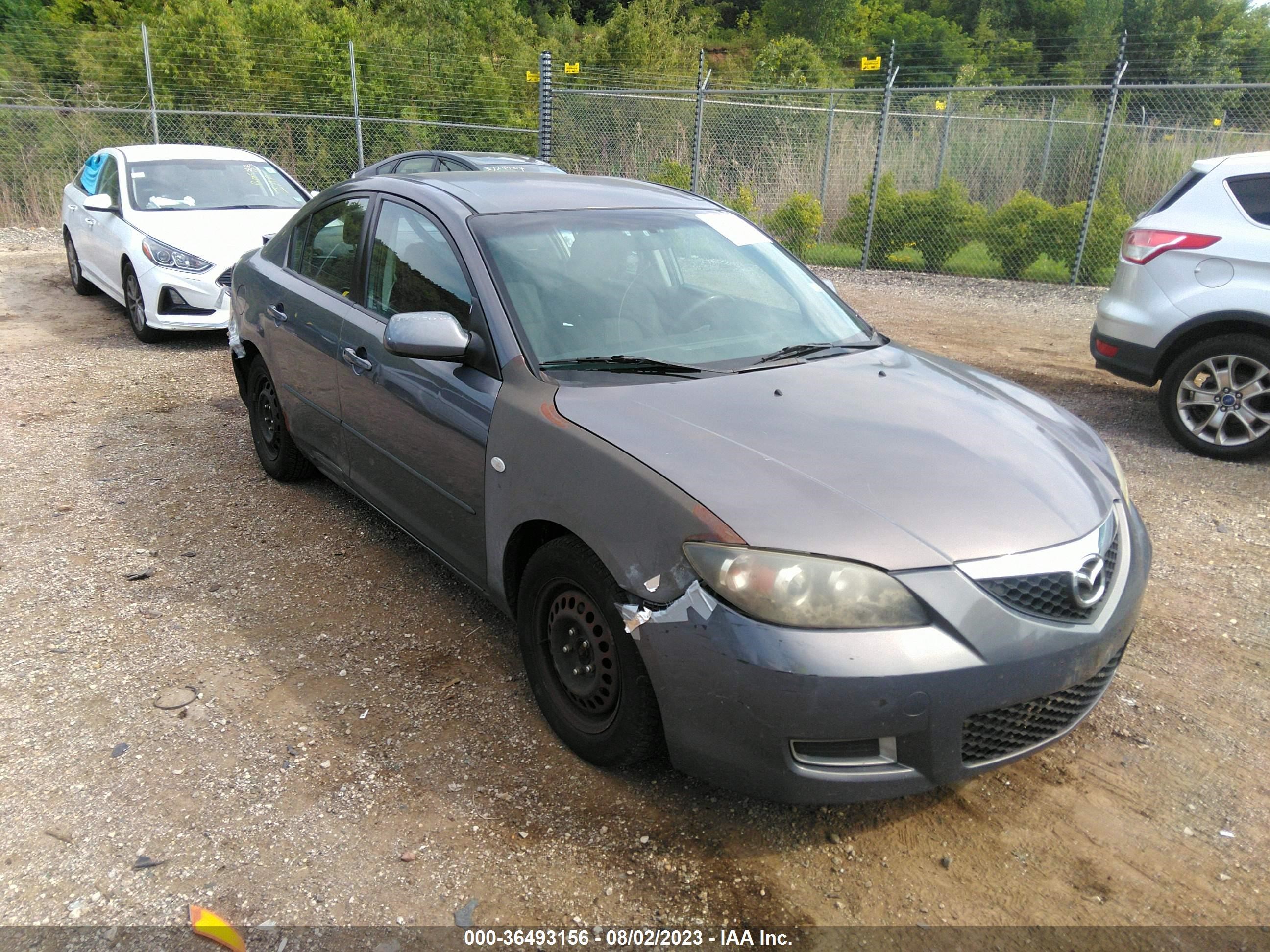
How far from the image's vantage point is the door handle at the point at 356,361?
12.5ft

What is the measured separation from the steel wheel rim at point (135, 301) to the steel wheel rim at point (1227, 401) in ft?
27.3

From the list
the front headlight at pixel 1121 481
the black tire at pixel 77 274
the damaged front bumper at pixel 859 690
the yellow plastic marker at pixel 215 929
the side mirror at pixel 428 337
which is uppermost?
the side mirror at pixel 428 337

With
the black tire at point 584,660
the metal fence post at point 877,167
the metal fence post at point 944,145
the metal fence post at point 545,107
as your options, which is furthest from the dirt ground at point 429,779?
the metal fence post at point 944,145

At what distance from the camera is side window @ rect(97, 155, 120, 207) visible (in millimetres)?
8836

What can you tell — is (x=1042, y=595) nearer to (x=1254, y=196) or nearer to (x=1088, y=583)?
(x=1088, y=583)

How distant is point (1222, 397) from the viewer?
586 cm

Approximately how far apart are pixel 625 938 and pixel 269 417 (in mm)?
3813

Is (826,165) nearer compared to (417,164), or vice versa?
(417,164)

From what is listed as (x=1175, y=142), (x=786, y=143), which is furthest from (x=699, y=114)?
(x=1175, y=142)

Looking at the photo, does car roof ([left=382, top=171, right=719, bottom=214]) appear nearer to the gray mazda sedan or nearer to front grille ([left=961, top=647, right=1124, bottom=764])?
the gray mazda sedan

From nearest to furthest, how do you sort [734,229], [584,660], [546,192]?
[584,660], [546,192], [734,229]

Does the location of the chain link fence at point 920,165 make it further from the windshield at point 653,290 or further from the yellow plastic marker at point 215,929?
the yellow plastic marker at point 215,929

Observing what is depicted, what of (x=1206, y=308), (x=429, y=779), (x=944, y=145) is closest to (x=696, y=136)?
(x=944, y=145)

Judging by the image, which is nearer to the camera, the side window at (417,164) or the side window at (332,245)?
the side window at (332,245)
